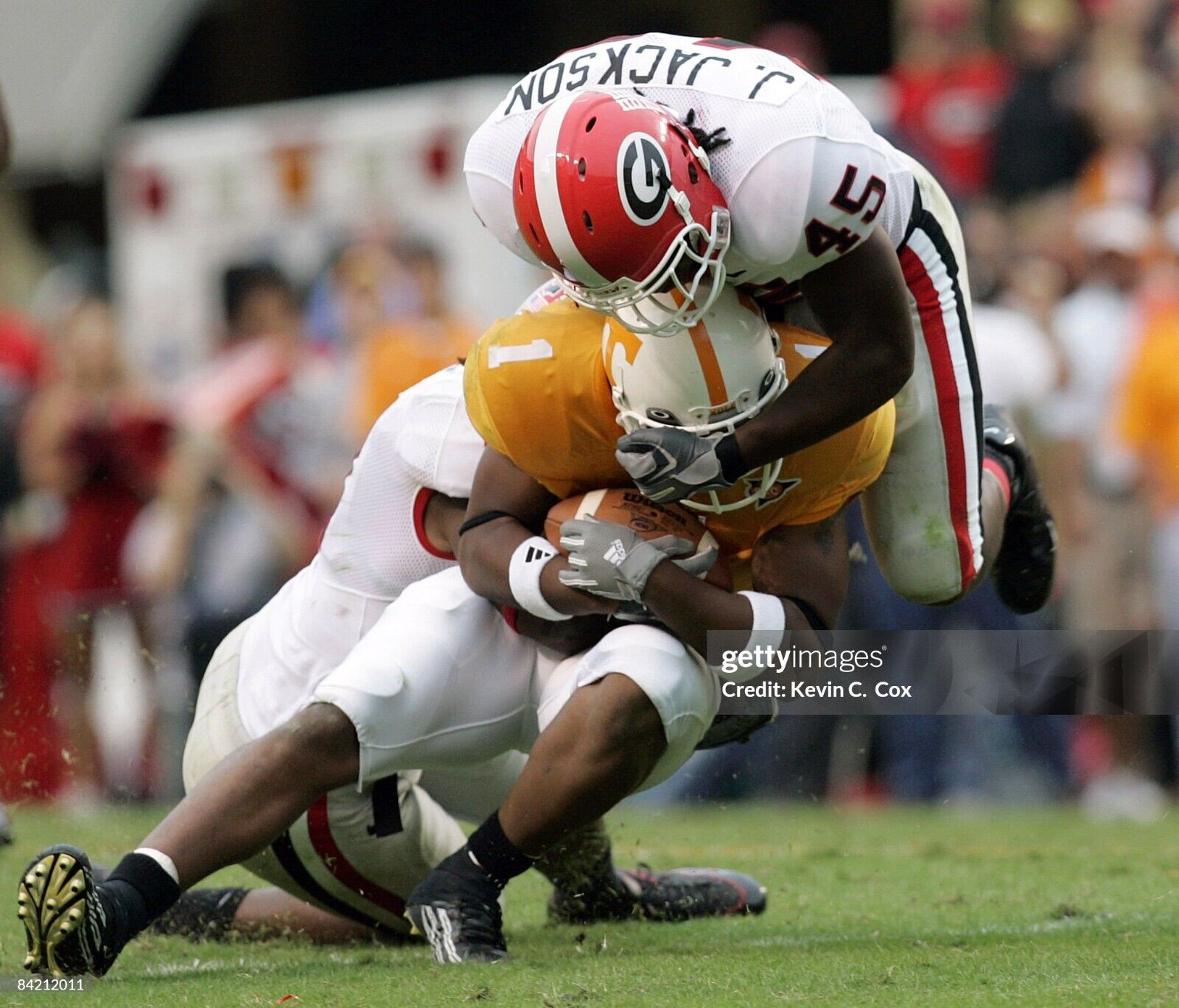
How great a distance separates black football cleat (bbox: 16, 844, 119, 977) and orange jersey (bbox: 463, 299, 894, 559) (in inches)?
43.6

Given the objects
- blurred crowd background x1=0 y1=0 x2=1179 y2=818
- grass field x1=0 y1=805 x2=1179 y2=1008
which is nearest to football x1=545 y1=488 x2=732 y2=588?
grass field x1=0 y1=805 x2=1179 y2=1008

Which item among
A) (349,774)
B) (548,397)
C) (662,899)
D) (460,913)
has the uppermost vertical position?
(548,397)

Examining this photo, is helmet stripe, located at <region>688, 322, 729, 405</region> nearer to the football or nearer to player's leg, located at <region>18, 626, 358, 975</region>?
the football

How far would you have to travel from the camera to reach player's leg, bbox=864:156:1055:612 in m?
4.45

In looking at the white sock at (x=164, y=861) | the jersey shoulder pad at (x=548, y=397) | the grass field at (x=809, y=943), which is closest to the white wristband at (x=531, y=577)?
the jersey shoulder pad at (x=548, y=397)

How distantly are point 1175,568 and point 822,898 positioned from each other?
10.1 feet

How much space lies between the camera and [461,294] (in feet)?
30.7

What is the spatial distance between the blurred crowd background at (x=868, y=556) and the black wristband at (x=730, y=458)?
2.22 m

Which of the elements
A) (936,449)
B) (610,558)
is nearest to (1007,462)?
(936,449)

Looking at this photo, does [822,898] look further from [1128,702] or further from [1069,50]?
[1069,50]

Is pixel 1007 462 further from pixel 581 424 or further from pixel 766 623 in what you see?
pixel 581 424

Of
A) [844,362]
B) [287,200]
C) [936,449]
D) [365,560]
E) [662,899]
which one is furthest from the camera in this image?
[287,200]

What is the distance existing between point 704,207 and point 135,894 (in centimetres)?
159

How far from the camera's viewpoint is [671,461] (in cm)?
376
